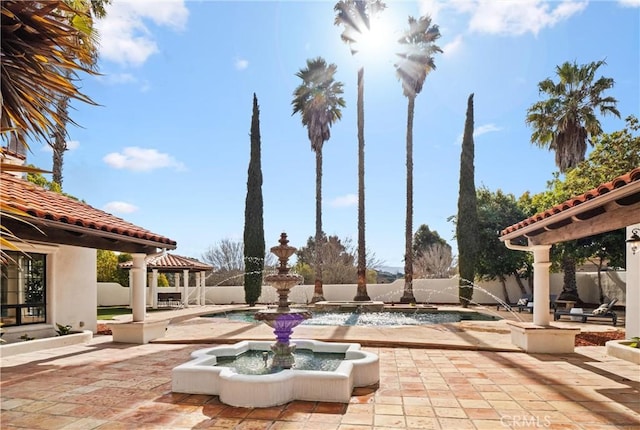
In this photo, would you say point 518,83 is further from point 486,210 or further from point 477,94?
point 486,210

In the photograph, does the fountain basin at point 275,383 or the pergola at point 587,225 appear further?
the pergola at point 587,225

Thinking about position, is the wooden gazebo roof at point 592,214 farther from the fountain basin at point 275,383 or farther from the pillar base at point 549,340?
the fountain basin at point 275,383

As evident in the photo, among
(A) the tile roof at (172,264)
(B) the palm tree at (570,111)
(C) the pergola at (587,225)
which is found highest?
(B) the palm tree at (570,111)

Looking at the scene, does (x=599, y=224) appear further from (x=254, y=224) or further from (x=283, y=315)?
(x=254, y=224)

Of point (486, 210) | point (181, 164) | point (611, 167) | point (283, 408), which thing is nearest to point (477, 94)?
point (486, 210)

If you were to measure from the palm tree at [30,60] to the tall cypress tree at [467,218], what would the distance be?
1953cm

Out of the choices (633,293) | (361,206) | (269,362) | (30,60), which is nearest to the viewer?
(30,60)

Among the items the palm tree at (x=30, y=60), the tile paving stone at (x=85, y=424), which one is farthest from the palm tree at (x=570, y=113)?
the palm tree at (x=30, y=60)

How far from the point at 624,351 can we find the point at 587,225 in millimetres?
2732

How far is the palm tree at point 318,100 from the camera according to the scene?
78.2ft

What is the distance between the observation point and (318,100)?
23750mm

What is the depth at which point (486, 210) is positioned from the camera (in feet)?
71.9

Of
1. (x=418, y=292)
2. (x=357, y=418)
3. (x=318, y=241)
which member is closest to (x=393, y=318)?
(x=418, y=292)

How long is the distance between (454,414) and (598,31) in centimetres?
823
